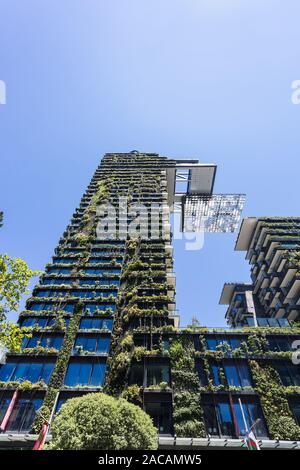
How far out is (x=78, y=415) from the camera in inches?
720

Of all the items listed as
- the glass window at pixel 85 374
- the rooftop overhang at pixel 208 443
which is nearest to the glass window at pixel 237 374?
the rooftop overhang at pixel 208 443

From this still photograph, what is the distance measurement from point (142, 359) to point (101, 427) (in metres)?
14.2

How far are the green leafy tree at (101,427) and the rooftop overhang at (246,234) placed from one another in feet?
171

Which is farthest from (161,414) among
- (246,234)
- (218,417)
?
(246,234)

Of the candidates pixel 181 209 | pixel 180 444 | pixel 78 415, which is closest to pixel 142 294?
pixel 180 444

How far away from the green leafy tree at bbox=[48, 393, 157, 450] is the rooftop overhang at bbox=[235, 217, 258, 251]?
52226 mm

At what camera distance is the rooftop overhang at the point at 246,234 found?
6425cm

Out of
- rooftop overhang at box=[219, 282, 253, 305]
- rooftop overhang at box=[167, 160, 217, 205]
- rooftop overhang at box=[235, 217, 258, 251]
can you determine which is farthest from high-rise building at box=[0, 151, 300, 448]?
rooftop overhang at box=[167, 160, 217, 205]

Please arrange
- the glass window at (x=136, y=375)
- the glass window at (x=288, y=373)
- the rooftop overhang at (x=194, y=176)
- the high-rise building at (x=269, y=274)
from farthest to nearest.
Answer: the rooftop overhang at (x=194, y=176) < the high-rise building at (x=269, y=274) < the glass window at (x=136, y=375) < the glass window at (x=288, y=373)

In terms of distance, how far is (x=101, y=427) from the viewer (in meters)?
17.5

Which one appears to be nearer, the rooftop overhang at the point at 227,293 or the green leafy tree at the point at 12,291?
the green leafy tree at the point at 12,291

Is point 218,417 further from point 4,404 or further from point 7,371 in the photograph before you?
point 7,371

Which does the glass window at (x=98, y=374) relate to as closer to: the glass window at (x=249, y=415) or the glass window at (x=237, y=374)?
the glass window at (x=237, y=374)
